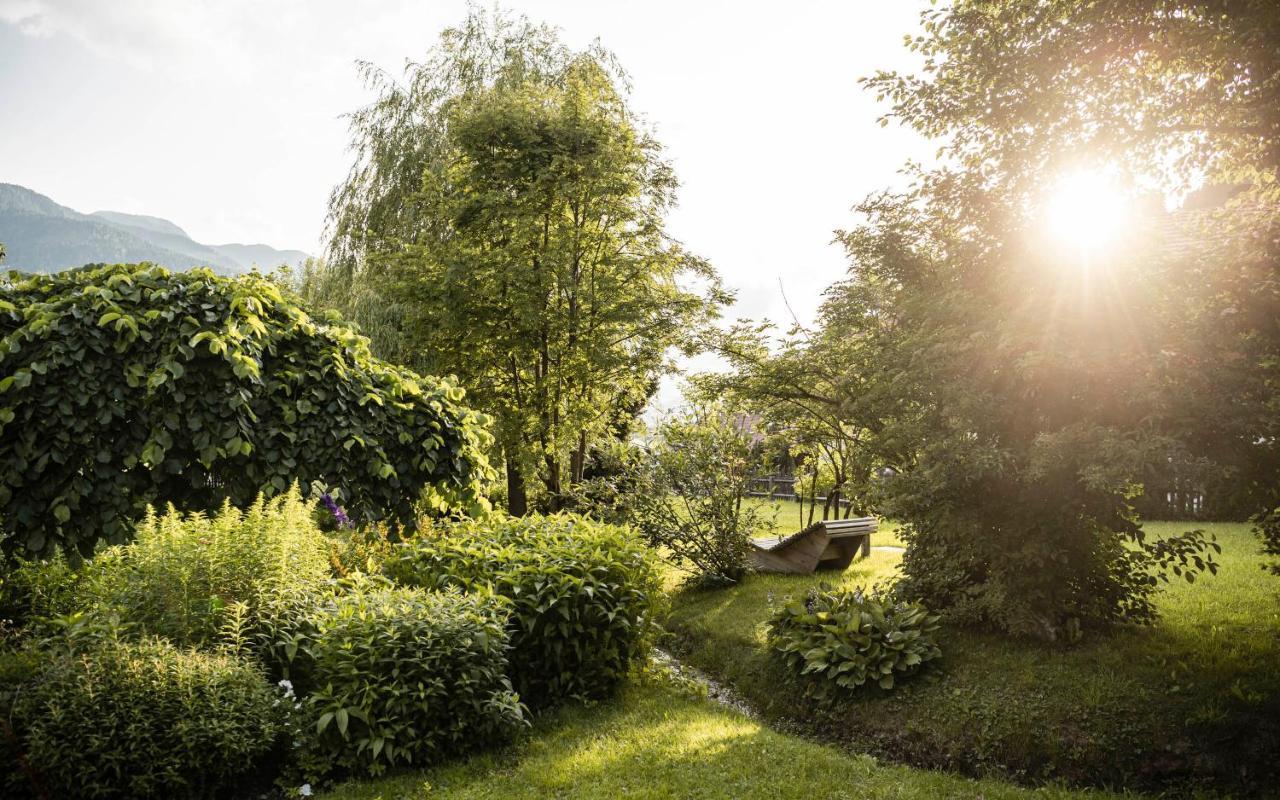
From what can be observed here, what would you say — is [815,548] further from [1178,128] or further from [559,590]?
[1178,128]

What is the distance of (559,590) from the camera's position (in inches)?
219

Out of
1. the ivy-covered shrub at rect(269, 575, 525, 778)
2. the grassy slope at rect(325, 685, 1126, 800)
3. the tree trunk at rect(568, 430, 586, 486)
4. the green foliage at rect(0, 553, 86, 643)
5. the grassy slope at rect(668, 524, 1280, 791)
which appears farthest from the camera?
the tree trunk at rect(568, 430, 586, 486)

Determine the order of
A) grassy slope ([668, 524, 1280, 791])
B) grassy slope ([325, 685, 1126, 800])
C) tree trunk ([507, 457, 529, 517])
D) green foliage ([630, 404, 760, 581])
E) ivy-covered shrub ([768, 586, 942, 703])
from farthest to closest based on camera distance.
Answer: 1. tree trunk ([507, 457, 529, 517])
2. green foliage ([630, 404, 760, 581])
3. ivy-covered shrub ([768, 586, 942, 703])
4. grassy slope ([668, 524, 1280, 791])
5. grassy slope ([325, 685, 1126, 800])

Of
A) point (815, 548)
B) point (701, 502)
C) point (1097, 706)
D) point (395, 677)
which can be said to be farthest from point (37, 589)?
point (815, 548)

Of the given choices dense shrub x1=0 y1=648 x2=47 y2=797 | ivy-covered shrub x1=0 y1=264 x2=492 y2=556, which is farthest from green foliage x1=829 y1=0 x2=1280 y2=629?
dense shrub x1=0 y1=648 x2=47 y2=797

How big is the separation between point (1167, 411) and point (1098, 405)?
547mm

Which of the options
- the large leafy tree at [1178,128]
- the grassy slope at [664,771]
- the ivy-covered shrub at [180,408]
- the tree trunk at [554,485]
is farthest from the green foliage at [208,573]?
the tree trunk at [554,485]

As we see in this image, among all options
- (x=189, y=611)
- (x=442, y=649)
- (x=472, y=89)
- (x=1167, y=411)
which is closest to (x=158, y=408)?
(x=189, y=611)

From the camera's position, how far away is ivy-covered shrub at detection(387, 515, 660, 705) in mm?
5551

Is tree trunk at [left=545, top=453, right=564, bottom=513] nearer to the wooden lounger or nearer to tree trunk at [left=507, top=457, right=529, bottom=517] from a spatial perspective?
tree trunk at [left=507, top=457, right=529, bottom=517]

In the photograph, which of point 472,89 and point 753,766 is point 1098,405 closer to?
point 753,766

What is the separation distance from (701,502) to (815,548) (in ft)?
5.35

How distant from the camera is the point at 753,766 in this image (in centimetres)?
467

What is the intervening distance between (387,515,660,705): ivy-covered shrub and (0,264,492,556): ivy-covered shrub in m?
0.79
